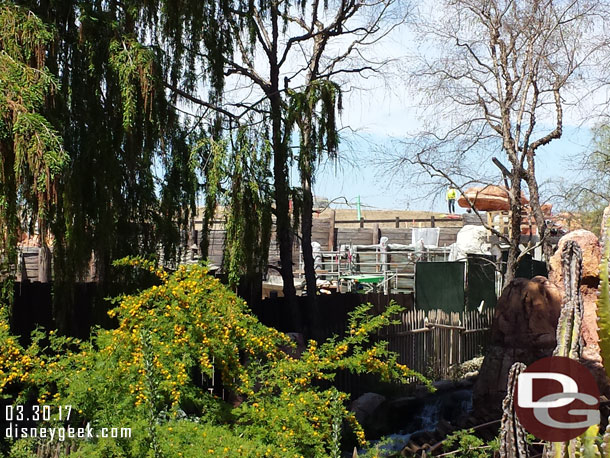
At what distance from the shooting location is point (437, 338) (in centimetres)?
1479

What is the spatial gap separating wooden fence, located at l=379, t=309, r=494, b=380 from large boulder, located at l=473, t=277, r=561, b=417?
2.04 metres

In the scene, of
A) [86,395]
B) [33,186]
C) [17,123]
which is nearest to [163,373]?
[86,395]

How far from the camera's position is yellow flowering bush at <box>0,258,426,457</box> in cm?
591

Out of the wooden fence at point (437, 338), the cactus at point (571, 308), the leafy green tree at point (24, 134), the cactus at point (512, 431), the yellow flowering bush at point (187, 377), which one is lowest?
the wooden fence at point (437, 338)

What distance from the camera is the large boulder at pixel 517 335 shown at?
11.6 meters

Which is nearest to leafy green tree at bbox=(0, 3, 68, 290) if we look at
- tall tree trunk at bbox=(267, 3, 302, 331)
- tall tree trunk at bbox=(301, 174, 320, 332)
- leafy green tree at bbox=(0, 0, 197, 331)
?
leafy green tree at bbox=(0, 0, 197, 331)

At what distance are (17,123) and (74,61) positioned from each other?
167 cm

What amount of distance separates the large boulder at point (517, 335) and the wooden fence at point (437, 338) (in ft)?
6.68

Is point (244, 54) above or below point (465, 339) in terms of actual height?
above

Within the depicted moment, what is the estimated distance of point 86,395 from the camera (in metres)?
6.21

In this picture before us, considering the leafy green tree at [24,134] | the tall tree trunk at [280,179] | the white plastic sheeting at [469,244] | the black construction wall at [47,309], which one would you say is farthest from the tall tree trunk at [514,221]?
the leafy green tree at [24,134]

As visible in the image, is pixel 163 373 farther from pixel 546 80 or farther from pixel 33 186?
pixel 546 80

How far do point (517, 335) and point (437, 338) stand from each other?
309 centimetres

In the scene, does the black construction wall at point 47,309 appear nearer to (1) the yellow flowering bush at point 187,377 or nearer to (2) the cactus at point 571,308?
(1) the yellow flowering bush at point 187,377
